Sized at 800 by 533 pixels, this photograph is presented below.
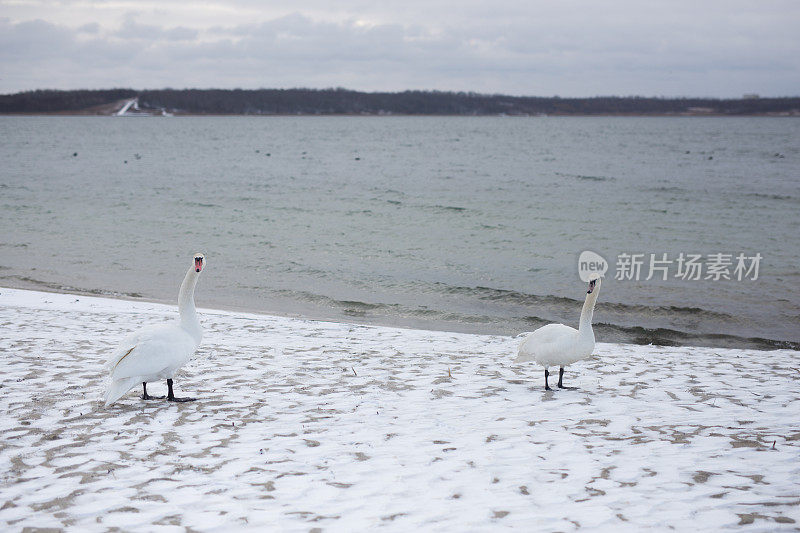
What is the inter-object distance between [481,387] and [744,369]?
4.39 metres

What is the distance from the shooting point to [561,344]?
325 inches

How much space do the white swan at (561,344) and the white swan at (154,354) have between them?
4.13 m

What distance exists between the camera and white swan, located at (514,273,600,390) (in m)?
8.24

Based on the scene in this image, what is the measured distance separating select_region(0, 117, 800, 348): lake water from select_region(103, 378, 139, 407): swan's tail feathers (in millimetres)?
8212

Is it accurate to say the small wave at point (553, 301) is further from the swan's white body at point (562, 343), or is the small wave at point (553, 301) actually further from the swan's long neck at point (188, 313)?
the swan's long neck at point (188, 313)

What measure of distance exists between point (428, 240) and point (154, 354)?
20104 mm

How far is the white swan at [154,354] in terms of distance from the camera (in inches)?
270

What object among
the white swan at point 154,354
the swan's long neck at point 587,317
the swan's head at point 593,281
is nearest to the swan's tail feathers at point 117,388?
the white swan at point 154,354

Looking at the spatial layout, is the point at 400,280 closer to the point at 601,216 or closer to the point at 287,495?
the point at 287,495

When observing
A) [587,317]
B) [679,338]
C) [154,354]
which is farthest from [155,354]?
[679,338]

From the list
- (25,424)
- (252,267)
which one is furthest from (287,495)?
(252,267)
